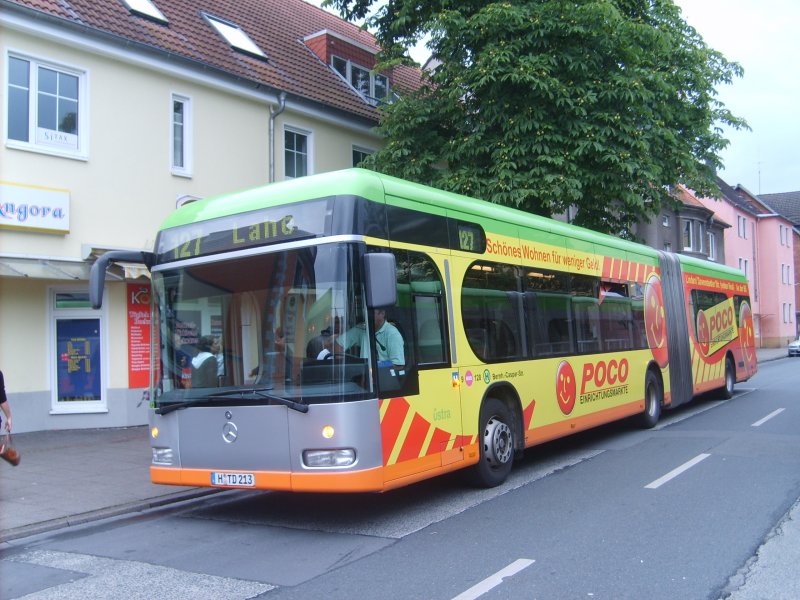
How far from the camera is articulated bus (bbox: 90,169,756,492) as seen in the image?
636cm

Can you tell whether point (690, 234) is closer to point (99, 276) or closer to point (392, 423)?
point (392, 423)

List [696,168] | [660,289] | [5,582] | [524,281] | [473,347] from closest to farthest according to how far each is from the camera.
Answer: [5,582] < [473,347] < [524,281] < [660,289] < [696,168]

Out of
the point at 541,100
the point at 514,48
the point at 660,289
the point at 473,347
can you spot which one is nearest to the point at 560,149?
the point at 541,100

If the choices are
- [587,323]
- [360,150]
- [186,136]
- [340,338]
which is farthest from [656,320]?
[186,136]

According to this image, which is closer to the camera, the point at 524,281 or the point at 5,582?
the point at 5,582

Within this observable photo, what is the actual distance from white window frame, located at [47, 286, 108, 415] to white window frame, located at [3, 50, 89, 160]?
2.47 metres

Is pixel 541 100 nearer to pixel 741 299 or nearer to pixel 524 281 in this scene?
pixel 524 281

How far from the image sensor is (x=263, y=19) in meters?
20.8

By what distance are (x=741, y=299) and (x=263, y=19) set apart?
49.9 ft

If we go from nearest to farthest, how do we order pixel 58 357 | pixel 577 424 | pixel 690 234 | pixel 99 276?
pixel 99 276, pixel 577 424, pixel 58 357, pixel 690 234

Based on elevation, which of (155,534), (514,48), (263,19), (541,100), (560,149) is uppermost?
(263,19)

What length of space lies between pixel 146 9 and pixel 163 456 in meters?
11.8

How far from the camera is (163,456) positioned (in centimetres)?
729

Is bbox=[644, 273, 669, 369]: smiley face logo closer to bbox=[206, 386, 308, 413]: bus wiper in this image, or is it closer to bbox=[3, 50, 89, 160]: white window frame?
bbox=[206, 386, 308, 413]: bus wiper
